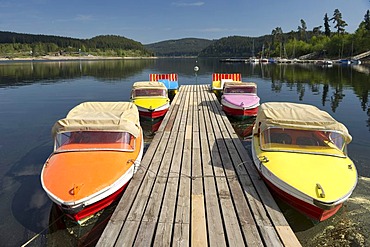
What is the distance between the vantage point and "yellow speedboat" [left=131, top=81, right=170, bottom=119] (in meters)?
17.4

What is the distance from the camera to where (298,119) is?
845 cm

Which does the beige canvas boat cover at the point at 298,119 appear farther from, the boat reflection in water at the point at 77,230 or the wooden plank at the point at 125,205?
the boat reflection in water at the point at 77,230

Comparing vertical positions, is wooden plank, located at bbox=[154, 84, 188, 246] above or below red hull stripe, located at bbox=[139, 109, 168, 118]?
below

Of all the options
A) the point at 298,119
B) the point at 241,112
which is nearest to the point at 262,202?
the point at 298,119

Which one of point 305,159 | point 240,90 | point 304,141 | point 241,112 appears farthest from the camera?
point 240,90

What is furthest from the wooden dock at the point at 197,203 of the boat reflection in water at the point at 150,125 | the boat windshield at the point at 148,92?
the boat windshield at the point at 148,92

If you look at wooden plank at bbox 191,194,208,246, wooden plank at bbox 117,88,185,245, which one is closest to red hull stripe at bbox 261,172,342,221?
wooden plank at bbox 191,194,208,246

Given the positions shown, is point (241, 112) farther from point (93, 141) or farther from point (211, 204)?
point (211, 204)

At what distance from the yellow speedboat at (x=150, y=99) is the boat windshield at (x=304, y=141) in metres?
10.1

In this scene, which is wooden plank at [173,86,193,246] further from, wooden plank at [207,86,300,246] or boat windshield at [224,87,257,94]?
boat windshield at [224,87,257,94]

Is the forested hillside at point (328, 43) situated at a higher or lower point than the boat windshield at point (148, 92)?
higher

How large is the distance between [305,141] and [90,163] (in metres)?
6.67

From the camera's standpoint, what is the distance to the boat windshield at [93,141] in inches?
329

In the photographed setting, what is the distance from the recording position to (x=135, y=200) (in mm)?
6969
